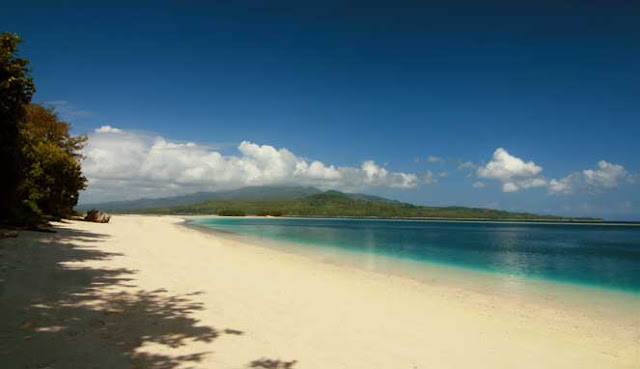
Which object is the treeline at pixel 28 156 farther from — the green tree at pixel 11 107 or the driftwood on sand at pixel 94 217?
the driftwood on sand at pixel 94 217

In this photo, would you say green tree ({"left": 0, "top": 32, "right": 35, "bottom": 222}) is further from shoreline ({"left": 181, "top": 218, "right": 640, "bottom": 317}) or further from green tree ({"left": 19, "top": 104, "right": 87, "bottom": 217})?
shoreline ({"left": 181, "top": 218, "right": 640, "bottom": 317})

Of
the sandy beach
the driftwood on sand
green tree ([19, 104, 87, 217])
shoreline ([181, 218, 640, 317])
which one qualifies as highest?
green tree ([19, 104, 87, 217])

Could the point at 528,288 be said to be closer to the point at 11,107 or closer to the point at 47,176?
the point at 11,107

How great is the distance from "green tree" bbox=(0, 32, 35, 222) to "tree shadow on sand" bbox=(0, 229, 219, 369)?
28.8 feet

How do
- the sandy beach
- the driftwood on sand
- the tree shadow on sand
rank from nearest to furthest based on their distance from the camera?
the tree shadow on sand
the sandy beach
the driftwood on sand

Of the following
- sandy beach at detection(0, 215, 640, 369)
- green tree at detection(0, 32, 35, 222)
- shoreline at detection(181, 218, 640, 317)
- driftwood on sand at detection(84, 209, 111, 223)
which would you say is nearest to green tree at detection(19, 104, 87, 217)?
driftwood on sand at detection(84, 209, 111, 223)

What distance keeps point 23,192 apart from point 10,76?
16152 mm

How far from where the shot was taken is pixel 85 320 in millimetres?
7098

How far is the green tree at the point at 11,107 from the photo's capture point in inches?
643

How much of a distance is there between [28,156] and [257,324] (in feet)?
95.1

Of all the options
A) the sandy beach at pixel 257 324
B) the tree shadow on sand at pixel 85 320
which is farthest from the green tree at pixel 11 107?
the tree shadow on sand at pixel 85 320

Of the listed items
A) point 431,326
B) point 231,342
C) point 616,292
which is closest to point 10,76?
point 231,342

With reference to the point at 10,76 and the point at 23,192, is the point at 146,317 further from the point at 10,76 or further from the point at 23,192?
the point at 23,192

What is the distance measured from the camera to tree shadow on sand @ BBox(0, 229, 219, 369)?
18.1 feet
